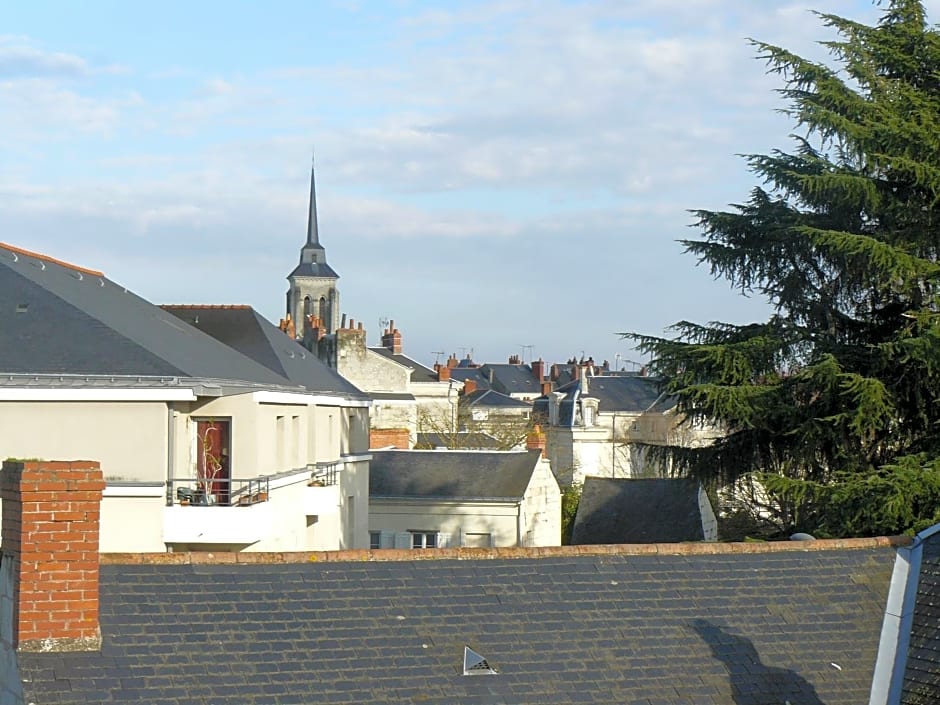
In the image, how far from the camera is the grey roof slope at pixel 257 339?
97.0 feet

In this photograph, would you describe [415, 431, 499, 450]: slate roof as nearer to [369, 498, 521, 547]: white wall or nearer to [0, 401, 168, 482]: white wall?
[369, 498, 521, 547]: white wall

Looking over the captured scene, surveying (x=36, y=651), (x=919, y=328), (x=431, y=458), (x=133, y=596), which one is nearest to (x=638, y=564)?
(x=133, y=596)

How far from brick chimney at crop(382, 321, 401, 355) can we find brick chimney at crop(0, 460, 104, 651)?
3029 inches

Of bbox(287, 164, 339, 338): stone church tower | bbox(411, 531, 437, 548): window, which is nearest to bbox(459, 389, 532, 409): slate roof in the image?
bbox(287, 164, 339, 338): stone church tower

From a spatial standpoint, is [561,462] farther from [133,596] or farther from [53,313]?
[133,596]

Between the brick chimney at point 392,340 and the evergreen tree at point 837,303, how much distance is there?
6451 centimetres

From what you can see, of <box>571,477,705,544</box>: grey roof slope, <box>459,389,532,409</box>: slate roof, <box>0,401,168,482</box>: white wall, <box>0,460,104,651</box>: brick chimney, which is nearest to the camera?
<box>0,460,104,651</box>: brick chimney

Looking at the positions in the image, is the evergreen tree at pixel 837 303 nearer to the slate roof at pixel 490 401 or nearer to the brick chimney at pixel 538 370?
the slate roof at pixel 490 401

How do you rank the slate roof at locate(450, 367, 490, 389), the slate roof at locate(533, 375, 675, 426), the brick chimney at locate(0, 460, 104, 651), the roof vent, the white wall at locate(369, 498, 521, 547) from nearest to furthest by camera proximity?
the brick chimney at locate(0, 460, 104, 651)
the roof vent
the white wall at locate(369, 498, 521, 547)
the slate roof at locate(533, 375, 675, 426)
the slate roof at locate(450, 367, 490, 389)

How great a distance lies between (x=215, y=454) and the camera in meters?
22.2

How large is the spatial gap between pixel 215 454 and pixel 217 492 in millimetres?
805

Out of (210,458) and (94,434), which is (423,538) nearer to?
(210,458)

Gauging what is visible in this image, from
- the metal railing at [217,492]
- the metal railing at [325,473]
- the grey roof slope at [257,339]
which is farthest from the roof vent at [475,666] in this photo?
the grey roof slope at [257,339]

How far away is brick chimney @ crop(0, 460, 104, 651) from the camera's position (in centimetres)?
928
